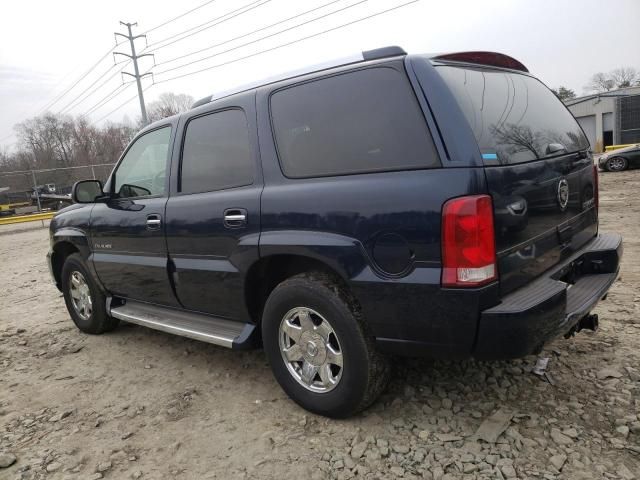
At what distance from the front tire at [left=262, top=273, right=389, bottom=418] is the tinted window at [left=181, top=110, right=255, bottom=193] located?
2.70ft

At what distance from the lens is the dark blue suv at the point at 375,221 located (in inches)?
85.6

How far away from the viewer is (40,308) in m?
5.90

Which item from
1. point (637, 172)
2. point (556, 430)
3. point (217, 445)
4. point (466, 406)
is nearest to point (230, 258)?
point (217, 445)

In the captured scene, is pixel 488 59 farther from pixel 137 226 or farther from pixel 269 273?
pixel 137 226

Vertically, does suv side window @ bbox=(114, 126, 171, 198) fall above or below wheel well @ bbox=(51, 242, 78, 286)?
above

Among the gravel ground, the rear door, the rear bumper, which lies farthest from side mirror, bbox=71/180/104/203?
the rear bumper

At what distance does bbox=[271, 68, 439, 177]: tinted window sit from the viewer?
2295mm

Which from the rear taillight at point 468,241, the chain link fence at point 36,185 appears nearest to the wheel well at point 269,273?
the rear taillight at point 468,241

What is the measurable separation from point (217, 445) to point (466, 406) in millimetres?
1460

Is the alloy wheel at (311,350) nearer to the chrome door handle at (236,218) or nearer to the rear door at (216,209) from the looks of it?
the rear door at (216,209)

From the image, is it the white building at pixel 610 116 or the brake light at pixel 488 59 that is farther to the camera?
the white building at pixel 610 116

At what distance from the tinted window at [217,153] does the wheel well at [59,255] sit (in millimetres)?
2129

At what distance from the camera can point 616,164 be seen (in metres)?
18.4

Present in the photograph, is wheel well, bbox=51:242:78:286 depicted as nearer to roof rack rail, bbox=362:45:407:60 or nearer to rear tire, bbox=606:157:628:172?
roof rack rail, bbox=362:45:407:60
